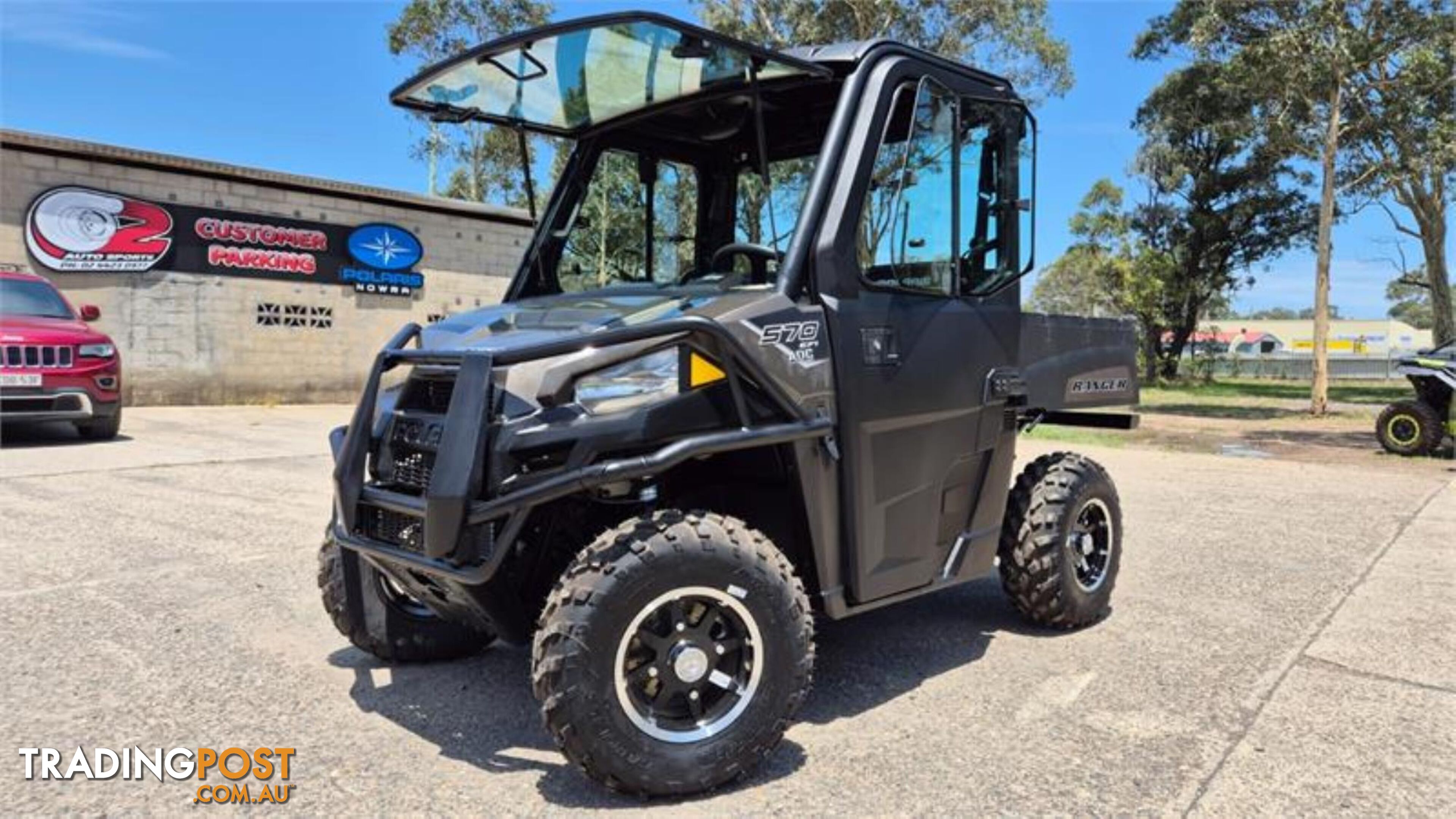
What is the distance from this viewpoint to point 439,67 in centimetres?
350

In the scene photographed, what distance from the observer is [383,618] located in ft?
12.4

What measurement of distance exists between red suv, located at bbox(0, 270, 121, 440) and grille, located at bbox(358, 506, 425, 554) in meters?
9.01

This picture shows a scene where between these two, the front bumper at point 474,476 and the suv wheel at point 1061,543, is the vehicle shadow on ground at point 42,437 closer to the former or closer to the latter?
the front bumper at point 474,476

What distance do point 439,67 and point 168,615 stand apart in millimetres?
2945

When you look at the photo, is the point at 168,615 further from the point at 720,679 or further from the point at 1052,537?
the point at 1052,537

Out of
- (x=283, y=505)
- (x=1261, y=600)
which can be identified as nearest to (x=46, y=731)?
(x=283, y=505)

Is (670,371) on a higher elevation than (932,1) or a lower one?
lower

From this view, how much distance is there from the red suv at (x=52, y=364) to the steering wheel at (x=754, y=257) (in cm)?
934

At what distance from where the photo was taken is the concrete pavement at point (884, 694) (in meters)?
2.87

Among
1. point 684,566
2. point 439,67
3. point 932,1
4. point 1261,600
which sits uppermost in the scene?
point 932,1

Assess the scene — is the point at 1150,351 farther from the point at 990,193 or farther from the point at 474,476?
the point at 474,476

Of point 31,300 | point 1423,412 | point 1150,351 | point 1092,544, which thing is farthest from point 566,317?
point 1150,351

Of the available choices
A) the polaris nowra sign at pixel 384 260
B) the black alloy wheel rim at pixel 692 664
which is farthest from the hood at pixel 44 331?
the black alloy wheel rim at pixel 692 664

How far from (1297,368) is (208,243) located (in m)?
56.6
